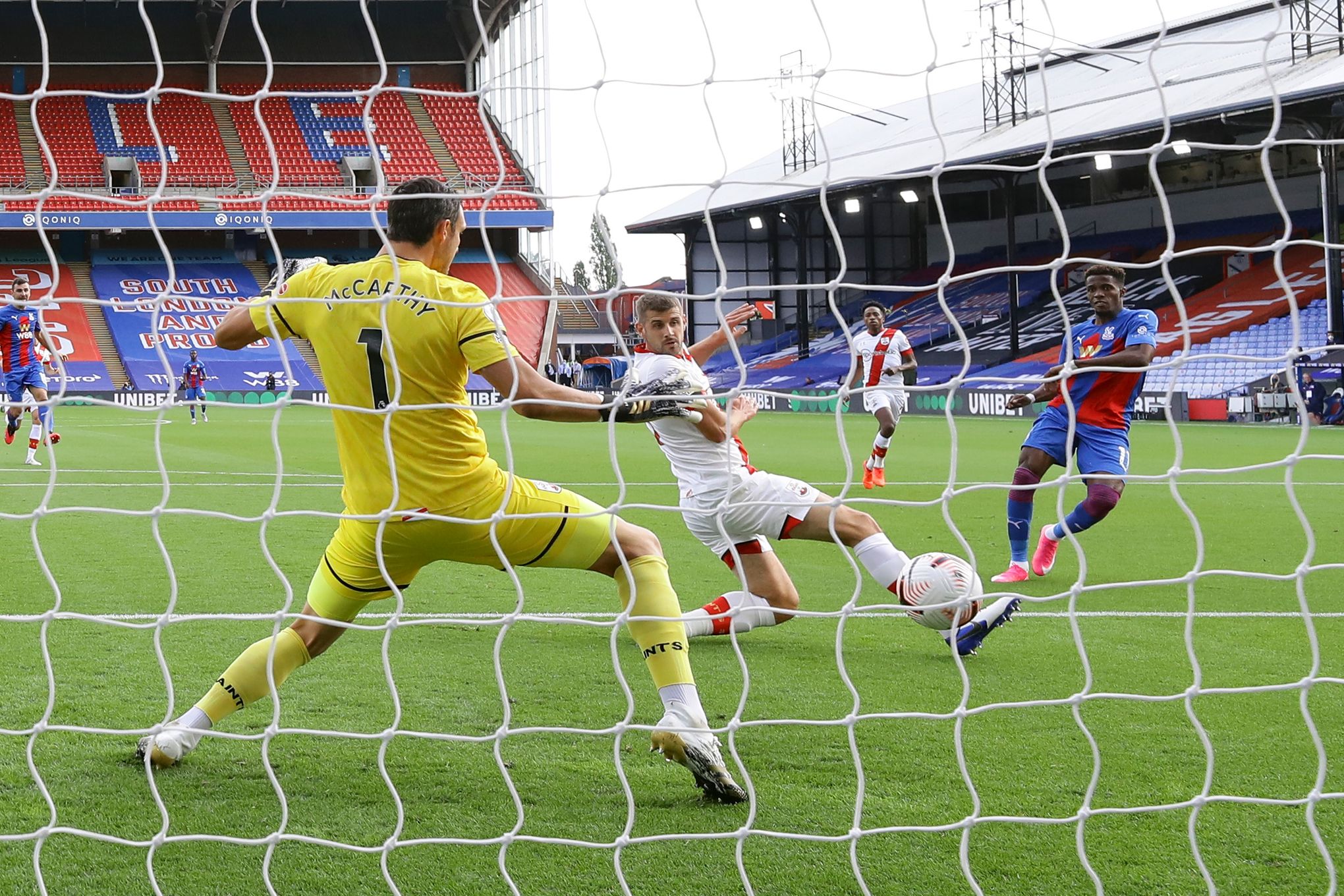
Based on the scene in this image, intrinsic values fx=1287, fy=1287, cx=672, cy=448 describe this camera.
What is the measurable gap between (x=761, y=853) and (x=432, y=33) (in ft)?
129

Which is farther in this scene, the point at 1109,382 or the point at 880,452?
the point at 880,452

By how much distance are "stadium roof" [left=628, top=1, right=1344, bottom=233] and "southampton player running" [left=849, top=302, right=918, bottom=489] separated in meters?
3.52

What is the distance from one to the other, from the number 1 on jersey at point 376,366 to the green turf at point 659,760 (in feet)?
1.26

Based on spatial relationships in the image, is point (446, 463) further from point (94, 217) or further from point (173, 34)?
point (173, 34)

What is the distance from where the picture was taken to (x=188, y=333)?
36.2m

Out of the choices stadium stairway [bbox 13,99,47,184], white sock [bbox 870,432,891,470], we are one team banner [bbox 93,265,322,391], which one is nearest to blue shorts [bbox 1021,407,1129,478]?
white sock [bbox 870,432,891,470]

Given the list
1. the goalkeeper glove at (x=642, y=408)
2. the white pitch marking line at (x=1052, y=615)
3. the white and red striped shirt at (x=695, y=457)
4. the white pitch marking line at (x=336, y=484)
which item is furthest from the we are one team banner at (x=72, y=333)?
the goalkeeper glove at (x=642, y=408)

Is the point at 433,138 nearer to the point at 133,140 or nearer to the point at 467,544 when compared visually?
the point at 133,140

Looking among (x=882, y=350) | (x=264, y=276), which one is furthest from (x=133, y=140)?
(x=882, y=350)

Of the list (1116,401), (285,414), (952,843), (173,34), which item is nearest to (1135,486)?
(1116,401)

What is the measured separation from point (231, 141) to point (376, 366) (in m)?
36.3

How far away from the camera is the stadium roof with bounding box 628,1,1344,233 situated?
2228 cm

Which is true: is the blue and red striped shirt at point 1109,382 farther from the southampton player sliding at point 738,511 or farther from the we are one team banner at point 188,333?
the we are one team banner at point 188,333

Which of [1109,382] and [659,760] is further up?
[1109,382]
